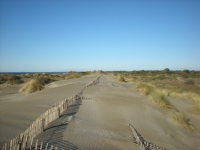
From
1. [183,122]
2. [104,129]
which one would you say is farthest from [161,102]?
[104,129]

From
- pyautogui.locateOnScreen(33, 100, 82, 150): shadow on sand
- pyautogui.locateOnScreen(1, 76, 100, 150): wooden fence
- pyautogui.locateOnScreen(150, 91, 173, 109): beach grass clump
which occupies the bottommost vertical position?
pyautogui.locateOnScreen(150, 91, 173, 109): beach grass clump

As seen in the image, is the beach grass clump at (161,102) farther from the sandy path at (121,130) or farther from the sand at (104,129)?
the sandy path at (121,130)

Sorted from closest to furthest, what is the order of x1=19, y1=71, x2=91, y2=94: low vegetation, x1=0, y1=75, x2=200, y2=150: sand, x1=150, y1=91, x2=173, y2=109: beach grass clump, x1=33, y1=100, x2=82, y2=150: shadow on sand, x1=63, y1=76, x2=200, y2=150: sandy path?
x1=33, y1=100, x2=82, y2=150: shadow on sand, x1=0, y1=75, x2=200, y2=150: sand, x1=63, y1=76, x2=200, y2=150: sandy path, x1=150, y1=91, x2=173, y2=109: beach grass clump, x1=19, y1=71, x2=91, y2=94: low vegetation

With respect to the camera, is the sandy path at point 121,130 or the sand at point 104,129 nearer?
the sand at point 104,129

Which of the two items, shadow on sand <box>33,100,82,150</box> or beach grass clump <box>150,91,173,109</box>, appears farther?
beach grass clump <box>150,91,173,109</box>

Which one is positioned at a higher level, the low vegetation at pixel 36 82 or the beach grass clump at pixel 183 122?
the low vegetation at pixel 36 82

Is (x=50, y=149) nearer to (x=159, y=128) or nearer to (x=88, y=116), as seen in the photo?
(x=88, y=116)

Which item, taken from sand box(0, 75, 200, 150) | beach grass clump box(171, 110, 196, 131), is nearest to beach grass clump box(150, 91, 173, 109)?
sand box(0, 75, 200, 150)

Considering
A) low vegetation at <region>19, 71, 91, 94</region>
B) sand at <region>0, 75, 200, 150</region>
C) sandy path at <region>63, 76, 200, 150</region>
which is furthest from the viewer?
low vegetation at <region>19, 71, 91, 94</region>

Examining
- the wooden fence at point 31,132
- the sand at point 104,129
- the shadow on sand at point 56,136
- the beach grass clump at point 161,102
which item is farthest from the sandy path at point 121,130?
the beach grass clump at point 161,102

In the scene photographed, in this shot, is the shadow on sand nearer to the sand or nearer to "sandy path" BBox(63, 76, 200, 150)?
the sand

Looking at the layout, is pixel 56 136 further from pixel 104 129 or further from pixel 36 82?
pixel 36 82

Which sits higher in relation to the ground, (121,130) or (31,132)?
(31,132)

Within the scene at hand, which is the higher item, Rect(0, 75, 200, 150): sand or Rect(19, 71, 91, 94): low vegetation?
Rect(19, 71, 91, 94): low vegetation
